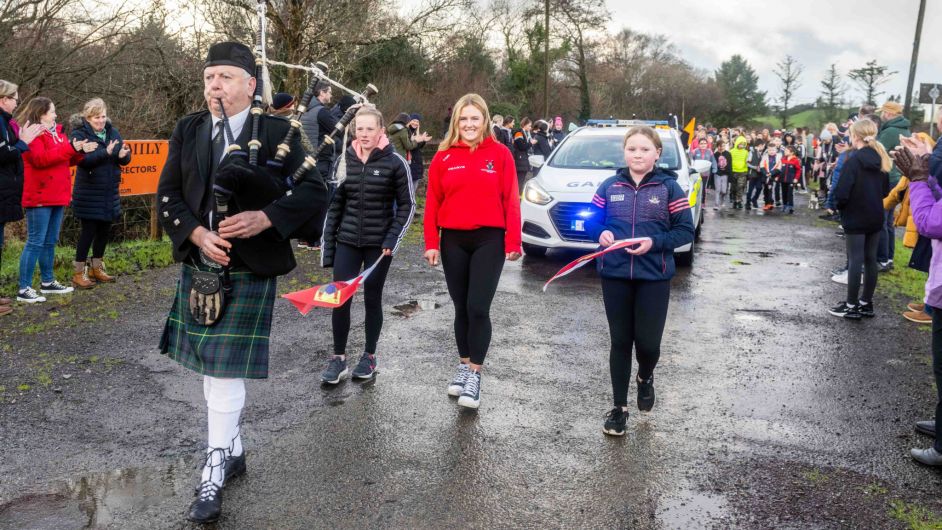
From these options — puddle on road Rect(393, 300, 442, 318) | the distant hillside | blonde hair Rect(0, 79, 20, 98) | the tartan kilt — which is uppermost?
the distant hillside

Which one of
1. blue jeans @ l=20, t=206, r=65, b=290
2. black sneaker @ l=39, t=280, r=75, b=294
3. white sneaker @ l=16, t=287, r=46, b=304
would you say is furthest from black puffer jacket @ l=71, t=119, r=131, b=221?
white sneaker @ l=16, t=287, r=46, b=304

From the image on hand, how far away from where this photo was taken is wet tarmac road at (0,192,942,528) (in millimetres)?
3705

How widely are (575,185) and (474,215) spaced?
5231 millimetres

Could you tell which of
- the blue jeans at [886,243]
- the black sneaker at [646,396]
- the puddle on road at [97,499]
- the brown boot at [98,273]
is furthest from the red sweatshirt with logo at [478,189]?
the blue jeans at [886,243]

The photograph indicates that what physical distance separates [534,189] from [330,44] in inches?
357

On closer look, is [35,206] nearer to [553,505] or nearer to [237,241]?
[237,241]

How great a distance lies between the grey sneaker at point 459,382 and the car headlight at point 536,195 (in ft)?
16.3

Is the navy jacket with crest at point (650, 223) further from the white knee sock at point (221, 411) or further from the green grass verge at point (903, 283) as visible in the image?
the green grass verge at point (903, 283)

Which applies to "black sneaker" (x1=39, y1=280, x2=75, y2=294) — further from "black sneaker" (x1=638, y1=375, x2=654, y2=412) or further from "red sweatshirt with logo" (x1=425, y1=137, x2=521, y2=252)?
"black sneaker" (x1=638, y1=375, x2=654, y2=412)

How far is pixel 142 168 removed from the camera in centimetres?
1065

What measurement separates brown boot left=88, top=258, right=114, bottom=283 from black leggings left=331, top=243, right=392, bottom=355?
4.23 meters

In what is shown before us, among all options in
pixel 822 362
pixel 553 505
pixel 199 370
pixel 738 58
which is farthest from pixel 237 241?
pixel 738 58

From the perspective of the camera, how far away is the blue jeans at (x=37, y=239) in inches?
298

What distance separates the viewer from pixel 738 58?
3110 inches
